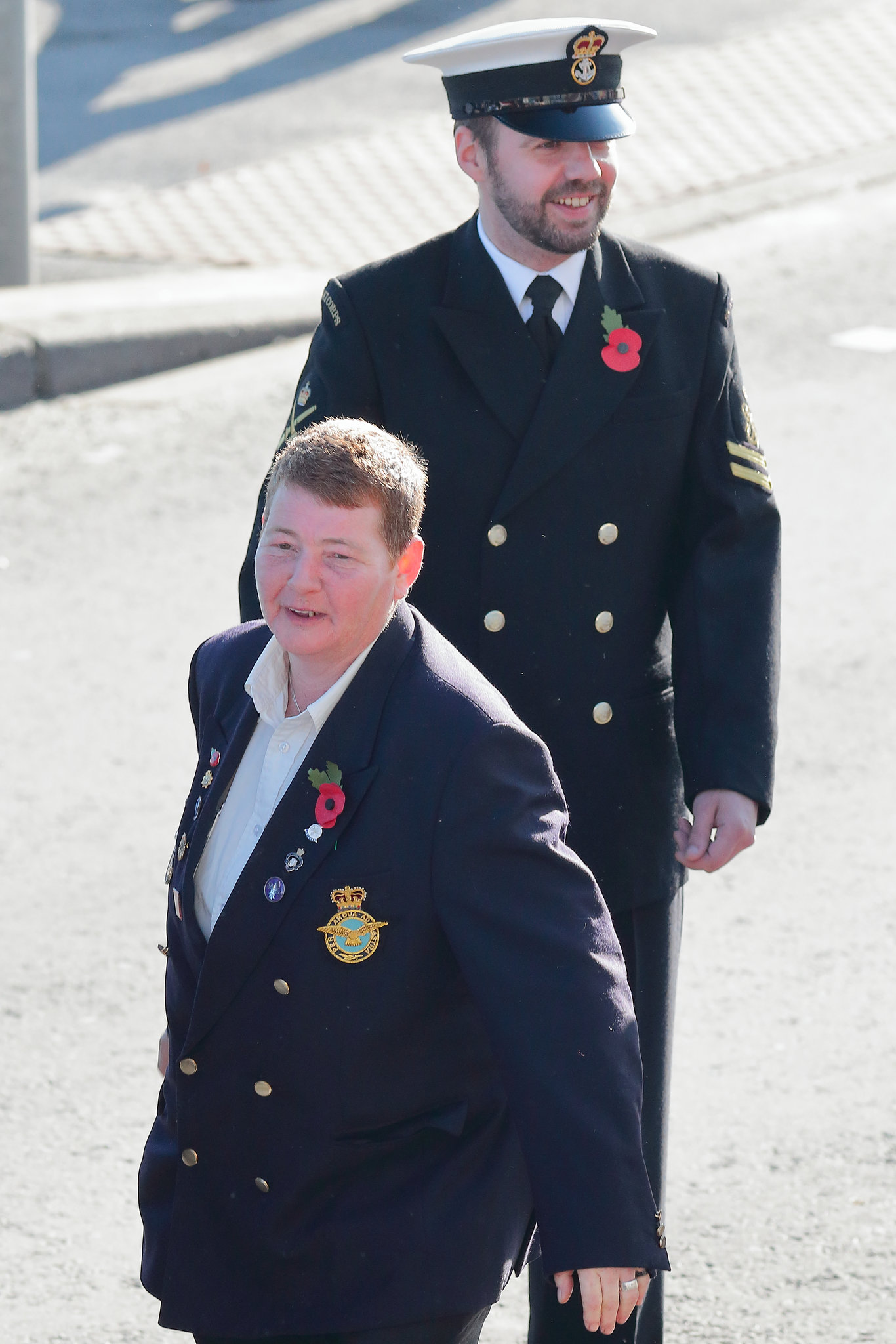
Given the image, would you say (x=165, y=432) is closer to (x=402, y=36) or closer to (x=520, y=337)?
(x=520, y=337)

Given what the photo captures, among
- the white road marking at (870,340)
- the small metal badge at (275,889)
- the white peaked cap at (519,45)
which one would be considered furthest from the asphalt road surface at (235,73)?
the small metal badge at (275,889)

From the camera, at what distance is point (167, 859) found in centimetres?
559

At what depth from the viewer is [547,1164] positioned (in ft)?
8.65

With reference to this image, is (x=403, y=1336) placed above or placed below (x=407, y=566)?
below

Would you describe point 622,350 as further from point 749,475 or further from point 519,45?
point 519,45

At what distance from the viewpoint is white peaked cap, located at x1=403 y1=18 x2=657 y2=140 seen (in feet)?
11.2

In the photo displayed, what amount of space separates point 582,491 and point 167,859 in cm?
249

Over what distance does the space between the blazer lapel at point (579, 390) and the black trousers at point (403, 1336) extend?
137cm

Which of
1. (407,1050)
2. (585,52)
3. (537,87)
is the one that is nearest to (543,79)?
(537,87)

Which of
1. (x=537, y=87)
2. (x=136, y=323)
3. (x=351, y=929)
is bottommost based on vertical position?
(x=136, y=323)

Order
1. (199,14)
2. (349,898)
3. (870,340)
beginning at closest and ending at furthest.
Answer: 1. (349,898)
2. (870,340)
3. (199,14)

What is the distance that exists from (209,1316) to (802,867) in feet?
10.7

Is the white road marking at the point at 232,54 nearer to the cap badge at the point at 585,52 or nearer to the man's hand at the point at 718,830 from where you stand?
the cap badge at the point at 585,52

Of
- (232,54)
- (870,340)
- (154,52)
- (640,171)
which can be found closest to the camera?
(870,340)
